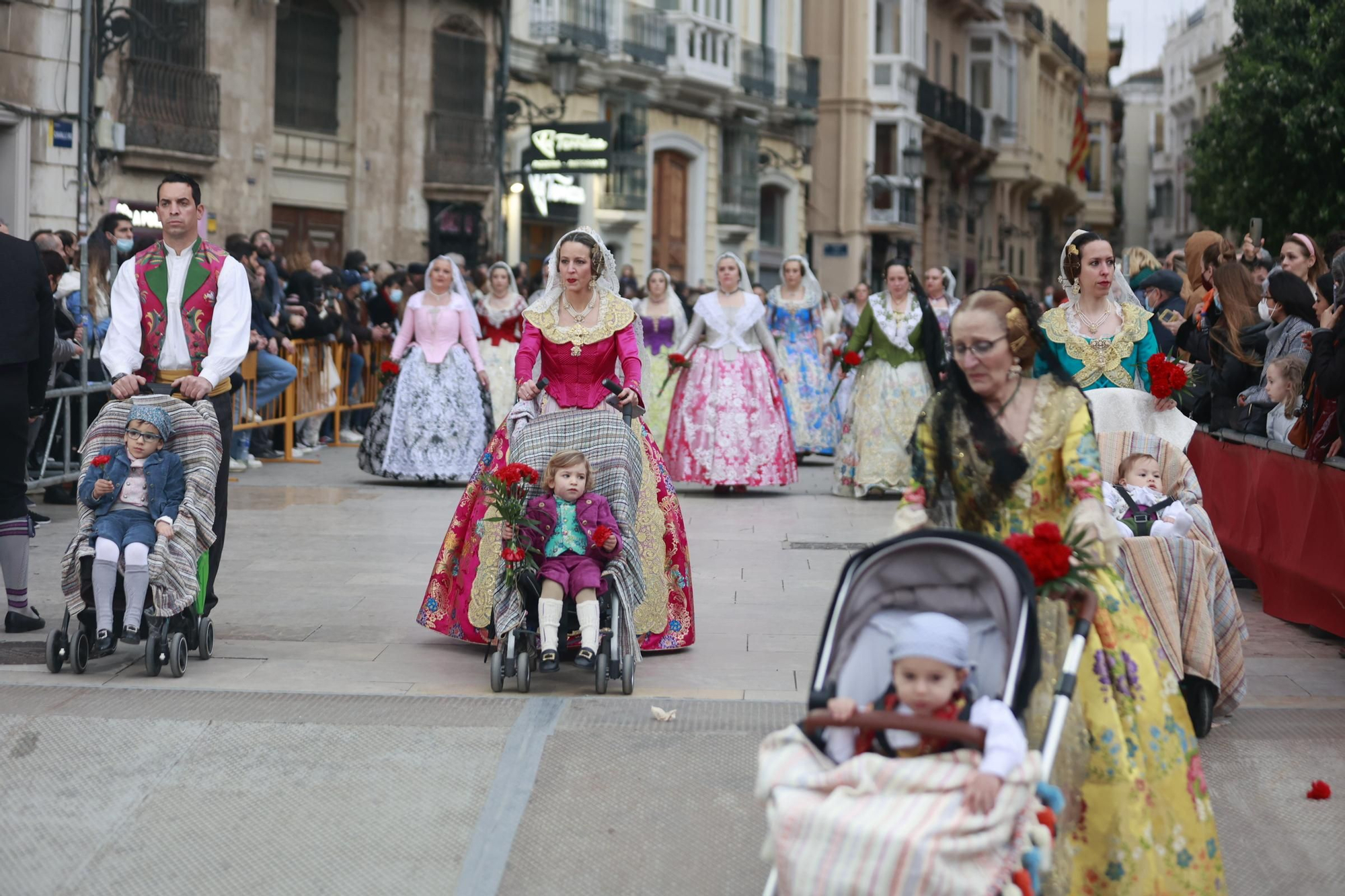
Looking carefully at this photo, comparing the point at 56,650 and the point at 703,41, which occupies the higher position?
the point at 703,41

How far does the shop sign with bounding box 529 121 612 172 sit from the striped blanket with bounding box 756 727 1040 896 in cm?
2084

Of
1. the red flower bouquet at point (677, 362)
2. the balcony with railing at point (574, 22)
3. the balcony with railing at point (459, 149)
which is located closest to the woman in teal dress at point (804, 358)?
the red flower bouquet at point (677, 362)

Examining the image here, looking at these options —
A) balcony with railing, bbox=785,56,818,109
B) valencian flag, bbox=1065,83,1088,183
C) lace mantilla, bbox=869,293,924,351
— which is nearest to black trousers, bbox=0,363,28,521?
lace mantilla, bbox=869,293,924,351

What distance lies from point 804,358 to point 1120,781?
1338 centimetres

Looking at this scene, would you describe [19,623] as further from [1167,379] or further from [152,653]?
[1167,379]

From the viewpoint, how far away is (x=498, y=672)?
6.76 metres

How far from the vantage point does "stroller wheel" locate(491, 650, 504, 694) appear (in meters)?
6.76

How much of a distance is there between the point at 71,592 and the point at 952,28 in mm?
45977

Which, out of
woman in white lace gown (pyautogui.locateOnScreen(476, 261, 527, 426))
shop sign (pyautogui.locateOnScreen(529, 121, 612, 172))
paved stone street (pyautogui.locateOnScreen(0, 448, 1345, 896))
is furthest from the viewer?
shop sign (pyautogui.locateOnScreen(529, 121, 612, 172))

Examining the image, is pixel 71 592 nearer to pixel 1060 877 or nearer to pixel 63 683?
pixel 63 683

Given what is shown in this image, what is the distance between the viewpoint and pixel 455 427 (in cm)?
1484

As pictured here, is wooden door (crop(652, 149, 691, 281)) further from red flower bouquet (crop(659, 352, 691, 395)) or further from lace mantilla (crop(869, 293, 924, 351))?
lace mantilla (crop(869, 293, 924, 351))

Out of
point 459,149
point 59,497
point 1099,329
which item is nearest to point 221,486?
point 1099,329

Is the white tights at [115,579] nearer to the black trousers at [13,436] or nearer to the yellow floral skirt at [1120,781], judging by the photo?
the black trousers at [13,436]
